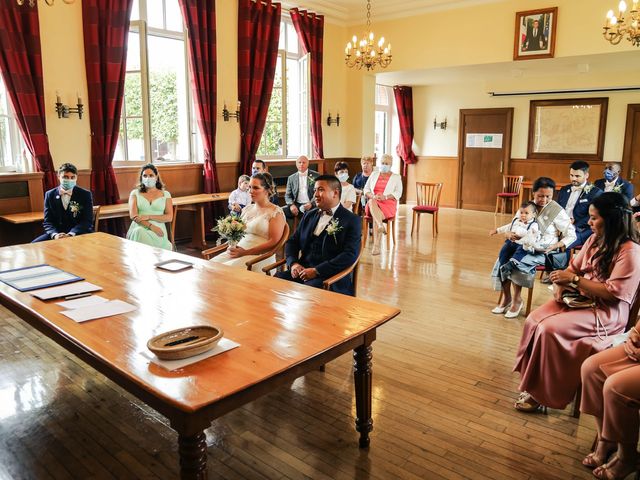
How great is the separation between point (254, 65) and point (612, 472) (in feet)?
22.9

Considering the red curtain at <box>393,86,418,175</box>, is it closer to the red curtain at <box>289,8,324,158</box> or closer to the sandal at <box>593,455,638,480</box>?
the red curtain at <box>289,8,324,158</box>

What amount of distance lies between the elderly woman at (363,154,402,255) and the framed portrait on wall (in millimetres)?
2529

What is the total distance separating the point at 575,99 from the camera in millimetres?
9805

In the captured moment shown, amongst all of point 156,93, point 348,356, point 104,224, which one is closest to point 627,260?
point 348,356

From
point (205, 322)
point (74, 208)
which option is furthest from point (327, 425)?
point (74, 208)

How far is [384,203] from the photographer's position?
730 cm

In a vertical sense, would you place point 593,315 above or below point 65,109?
below

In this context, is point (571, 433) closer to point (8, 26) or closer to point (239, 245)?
point (239, 245)

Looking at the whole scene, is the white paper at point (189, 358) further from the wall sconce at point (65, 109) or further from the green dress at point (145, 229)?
the wall sconce at point (65, 109)

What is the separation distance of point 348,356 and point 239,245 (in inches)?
53.1

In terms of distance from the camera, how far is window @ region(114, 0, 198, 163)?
6520 mm

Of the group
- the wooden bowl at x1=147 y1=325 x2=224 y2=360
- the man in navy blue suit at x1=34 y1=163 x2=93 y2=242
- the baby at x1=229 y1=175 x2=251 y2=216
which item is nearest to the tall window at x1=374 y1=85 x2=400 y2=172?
the baby at x1=229 y1=175 x2=251 y2=216

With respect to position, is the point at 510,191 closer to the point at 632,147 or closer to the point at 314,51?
the point at 632,147

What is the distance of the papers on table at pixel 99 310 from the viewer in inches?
89.3
